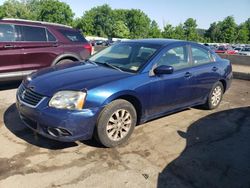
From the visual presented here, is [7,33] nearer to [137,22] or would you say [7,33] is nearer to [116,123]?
[116,123]

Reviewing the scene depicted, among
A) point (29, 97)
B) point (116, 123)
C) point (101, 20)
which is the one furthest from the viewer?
point (101, 20)

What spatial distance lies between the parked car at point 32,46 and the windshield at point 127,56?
7.65ft

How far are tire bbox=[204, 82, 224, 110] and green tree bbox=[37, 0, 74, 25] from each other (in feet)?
305

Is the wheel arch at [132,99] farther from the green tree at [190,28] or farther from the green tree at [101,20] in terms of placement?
the green tree at [101,20]

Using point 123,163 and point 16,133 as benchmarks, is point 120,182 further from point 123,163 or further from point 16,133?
point 16,133

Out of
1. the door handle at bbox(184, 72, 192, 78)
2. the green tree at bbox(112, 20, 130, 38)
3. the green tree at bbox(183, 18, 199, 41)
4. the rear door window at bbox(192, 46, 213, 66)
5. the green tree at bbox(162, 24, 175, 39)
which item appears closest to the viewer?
the door handle at bbox(184, 72, 192, 78)

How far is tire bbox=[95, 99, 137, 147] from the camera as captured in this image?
4.12 m

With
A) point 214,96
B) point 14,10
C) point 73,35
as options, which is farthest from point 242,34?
point 214,96

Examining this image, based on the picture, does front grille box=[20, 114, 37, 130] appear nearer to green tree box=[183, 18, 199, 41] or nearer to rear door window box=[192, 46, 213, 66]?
rear door window box=[192, 46, 213, 66]

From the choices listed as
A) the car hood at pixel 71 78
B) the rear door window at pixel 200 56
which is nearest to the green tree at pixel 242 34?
the rear door window at pixel 200 56

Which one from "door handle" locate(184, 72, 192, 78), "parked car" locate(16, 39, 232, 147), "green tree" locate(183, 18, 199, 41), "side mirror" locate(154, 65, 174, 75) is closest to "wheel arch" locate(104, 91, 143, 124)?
"parked car" locate(16, 39, 232, 147)

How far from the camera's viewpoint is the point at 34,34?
7457 mm

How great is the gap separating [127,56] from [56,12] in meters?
95.4

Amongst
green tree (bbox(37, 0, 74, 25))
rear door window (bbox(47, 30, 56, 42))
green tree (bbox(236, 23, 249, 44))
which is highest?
green tree (bbox(37, 0, 74, 25))
